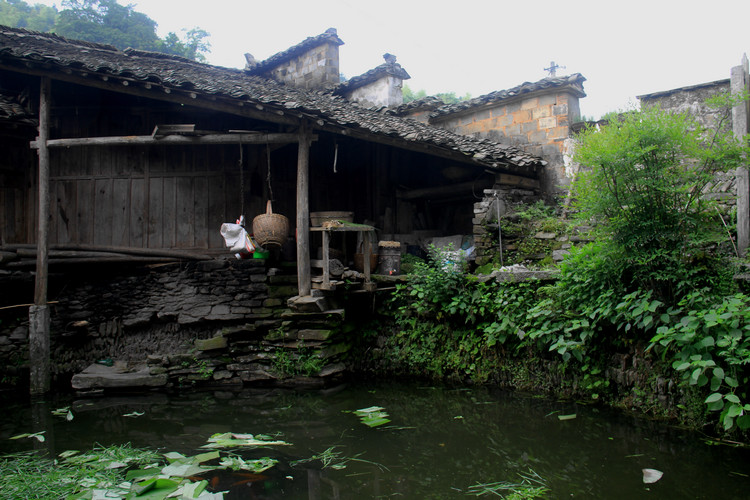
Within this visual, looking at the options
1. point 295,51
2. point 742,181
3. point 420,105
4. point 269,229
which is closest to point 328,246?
point 269,229

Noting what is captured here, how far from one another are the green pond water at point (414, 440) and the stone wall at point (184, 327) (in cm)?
53

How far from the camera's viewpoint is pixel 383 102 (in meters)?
13.1

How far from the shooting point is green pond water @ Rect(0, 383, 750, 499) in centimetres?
399

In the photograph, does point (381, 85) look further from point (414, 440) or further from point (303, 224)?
point (414, 440)

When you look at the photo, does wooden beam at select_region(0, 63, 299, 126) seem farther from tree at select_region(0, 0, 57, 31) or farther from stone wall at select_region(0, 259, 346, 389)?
tree at select_region(0, 0, 57, 31)

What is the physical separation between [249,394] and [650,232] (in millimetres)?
5388

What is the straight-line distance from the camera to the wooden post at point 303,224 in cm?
738

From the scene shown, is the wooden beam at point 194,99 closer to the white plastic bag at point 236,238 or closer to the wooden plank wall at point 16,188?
the white plastic bag at point 236,238

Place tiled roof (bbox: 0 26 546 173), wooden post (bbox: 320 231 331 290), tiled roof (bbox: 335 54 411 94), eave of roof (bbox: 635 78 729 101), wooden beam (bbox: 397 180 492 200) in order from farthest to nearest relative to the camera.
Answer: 1. tiled roof (bbox: 335 54 411 94)
2. wooden beam (bbox: 397 180 492 200)
3. eave of roof (bbox: 635 78 729 101)
4. wooden post (bbox: 320 231 331 290)
5. tiled roof (bbox: 0 26 546 173)

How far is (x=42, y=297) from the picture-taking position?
7227mm

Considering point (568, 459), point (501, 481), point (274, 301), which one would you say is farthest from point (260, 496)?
point (274, 301)

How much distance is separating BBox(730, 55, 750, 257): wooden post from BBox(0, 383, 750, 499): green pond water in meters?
2.15

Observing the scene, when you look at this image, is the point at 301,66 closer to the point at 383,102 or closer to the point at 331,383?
the point at 383,102

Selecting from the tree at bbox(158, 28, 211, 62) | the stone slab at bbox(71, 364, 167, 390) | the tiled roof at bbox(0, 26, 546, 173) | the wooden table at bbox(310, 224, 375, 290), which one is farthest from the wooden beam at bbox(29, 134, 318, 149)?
the tree at bbox(158, 28, 211, 62)
